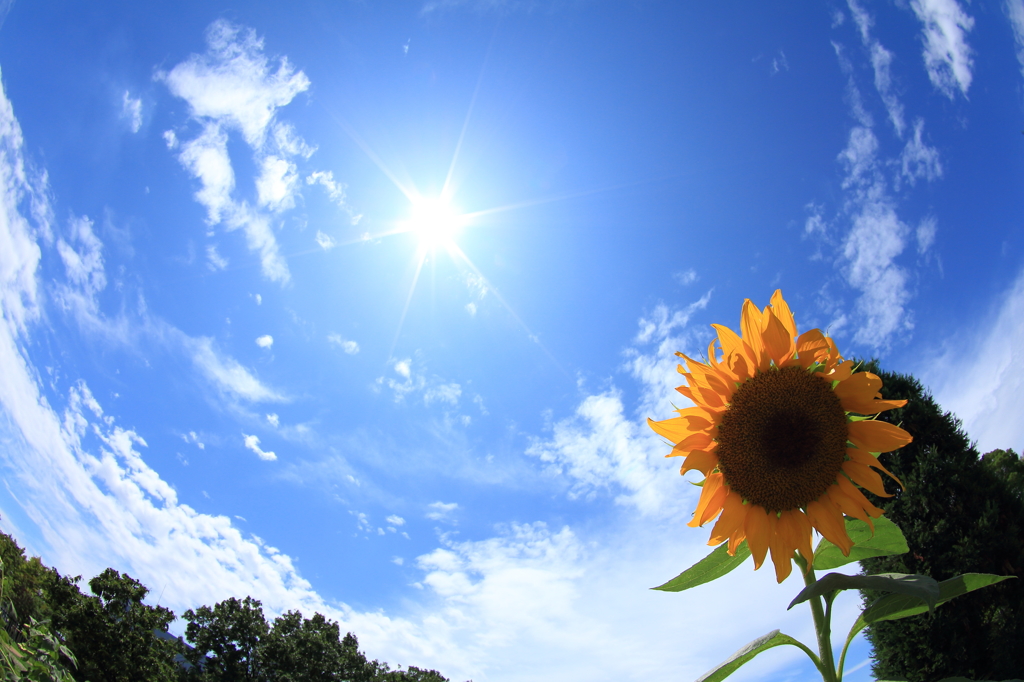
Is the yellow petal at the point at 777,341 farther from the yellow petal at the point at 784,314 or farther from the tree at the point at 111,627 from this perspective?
the tree at the point at 111,627

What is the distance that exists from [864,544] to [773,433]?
383 mm

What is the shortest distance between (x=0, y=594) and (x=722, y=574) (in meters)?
3.31

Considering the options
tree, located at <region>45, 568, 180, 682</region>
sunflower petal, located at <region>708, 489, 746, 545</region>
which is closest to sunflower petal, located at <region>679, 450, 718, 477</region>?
sunflower petal, located at <region>708, 489, 746, 545</region>

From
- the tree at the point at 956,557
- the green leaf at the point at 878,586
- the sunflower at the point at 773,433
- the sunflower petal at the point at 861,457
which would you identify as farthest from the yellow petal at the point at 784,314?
the tree at the point at 956,557

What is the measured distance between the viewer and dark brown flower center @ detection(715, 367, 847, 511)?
5.04 ft

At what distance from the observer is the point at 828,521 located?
147 centimetres

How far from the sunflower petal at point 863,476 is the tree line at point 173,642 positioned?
37.3 metres

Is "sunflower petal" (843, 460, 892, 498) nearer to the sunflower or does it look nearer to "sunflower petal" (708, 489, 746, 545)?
the sunflower

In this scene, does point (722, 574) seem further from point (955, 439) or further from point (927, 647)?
point (955, 439)

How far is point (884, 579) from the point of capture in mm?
1062

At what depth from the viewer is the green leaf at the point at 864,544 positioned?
1.38m

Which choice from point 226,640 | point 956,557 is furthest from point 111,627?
point 956,557

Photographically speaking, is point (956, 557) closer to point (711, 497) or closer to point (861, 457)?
point (861, 457)

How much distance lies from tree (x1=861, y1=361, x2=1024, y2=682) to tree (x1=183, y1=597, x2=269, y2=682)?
43.0 meters
